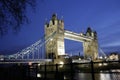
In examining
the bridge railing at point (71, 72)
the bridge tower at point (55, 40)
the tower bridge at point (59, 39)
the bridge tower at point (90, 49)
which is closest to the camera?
the bridge railing at point (71, 72)

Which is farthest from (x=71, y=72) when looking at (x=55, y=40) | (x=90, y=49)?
(x=90, y=49)

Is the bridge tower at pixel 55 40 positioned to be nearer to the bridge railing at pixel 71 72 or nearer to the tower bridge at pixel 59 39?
the tower bridge at pixel 59 39

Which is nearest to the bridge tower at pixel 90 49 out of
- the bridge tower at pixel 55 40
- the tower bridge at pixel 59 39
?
the tower bridge at pixel 59 39

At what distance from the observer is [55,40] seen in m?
81.9

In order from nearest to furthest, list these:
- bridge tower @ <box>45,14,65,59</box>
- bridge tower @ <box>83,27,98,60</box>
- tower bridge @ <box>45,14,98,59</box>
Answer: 1. bridge tower @ <box>45,14,65,59</box>
2. tower bridge @ <box>45,14,98,59</box>
3. bridge tower @ <box>83,27,98,60</box>

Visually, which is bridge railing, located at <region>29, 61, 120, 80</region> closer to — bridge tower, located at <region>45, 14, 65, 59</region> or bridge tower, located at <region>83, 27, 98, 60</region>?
bridge tower, located at <region>45, 14, 65, 59</region>

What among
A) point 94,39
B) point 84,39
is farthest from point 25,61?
point 94,39

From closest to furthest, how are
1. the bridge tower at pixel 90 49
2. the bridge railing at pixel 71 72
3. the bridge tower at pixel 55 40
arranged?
the bridge railing at pixel 71 72 < the bridge tower at pixel 55 40 < the bridge tower at pixel 90 49

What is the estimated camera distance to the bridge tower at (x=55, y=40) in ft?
258

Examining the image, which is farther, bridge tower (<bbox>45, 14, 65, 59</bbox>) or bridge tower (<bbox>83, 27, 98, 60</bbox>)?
bridge tower (<bbox>83, 27, 98, 60</bbox>)

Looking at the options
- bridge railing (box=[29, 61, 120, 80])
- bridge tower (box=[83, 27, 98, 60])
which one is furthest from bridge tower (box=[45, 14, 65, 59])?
bridge railing (box=[29, 61, 120, 80])

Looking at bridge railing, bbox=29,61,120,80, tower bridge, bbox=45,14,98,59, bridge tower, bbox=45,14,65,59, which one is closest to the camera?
bridge railing, bbox=29,61,120,80

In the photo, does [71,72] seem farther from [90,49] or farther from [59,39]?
[90,49]

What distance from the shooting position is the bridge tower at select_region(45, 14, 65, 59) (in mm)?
78575
